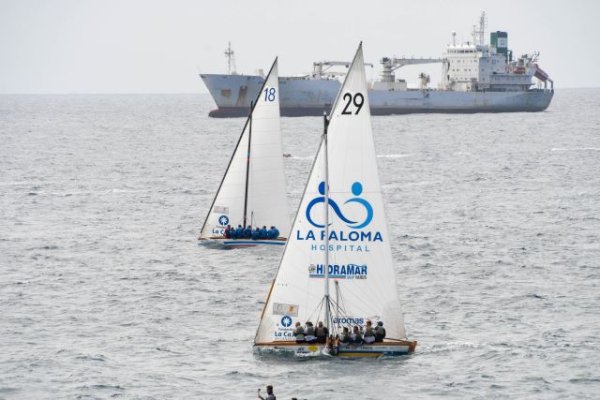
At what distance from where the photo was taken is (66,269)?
60.7 meters

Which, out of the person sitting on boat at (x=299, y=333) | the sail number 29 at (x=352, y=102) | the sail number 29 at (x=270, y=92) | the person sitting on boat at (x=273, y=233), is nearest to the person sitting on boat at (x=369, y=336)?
the person sitting on boat at (x=299, y=333)

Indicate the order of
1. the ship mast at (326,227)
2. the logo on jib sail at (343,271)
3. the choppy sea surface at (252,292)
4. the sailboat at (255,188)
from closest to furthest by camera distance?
the ship mast at (326,227)
the choppy sea surface at (252,292)
the logo on jib sail at (343,271)
the sailboat at (255,188)

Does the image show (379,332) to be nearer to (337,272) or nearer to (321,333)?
(321,333)

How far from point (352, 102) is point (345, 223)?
4.41 metres

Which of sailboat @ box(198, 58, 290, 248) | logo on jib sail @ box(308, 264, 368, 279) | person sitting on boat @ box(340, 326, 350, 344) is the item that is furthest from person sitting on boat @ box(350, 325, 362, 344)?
sailboat @ box(198, 58, 290, 248)

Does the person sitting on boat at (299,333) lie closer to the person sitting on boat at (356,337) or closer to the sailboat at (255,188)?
the person sitting on boat at (356,337)

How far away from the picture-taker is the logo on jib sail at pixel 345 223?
39.6 m

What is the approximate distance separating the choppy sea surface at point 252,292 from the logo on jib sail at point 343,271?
10.1 feet

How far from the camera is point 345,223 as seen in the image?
39781 mm

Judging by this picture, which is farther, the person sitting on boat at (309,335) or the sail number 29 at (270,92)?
the sail number 29 at (270,92)

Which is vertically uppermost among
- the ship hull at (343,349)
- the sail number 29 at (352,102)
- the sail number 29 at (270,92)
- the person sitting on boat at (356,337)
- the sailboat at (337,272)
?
the sail number 29 at (270,92)

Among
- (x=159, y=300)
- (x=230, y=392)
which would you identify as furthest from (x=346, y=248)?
(x=159, y=300)

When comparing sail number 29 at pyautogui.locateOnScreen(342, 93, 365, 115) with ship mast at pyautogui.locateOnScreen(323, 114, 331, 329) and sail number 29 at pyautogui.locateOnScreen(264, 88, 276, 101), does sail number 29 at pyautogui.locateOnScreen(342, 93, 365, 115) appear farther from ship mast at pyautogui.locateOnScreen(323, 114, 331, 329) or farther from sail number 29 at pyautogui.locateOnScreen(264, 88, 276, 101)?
sail number 29 at pyautogui.locateOnScreen(264, 88, 276, 101)

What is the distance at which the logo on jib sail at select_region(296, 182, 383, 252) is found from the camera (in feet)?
130
